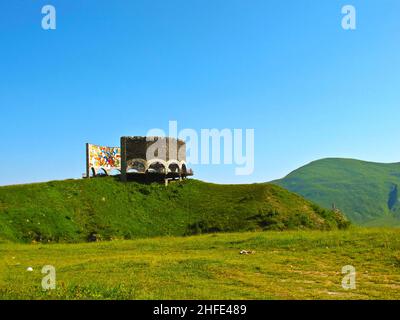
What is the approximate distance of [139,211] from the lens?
59.4 meters

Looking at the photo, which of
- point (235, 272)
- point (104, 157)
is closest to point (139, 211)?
point (104, 157)

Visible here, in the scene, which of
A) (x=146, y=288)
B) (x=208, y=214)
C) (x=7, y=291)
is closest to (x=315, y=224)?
(x=208, y=214)

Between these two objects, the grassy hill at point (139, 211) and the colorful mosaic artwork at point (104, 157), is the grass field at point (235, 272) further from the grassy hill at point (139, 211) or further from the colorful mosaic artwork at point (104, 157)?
the colorful mosaic artwork at point (104, 157)

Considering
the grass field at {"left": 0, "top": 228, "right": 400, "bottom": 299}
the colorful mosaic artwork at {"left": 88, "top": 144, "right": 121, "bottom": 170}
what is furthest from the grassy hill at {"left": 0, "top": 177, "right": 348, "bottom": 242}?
the grass field at {"left": 0, "top": 228, "right": 400, "bottom": 299}

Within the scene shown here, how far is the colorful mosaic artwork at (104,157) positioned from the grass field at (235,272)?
3617cm

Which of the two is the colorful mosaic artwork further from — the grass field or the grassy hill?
the grass field

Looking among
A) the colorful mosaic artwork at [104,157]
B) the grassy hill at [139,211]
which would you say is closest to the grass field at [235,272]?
the grassy hill at [139,211]

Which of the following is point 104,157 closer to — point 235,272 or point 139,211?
point 139,211

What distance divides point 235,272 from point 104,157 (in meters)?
55.6

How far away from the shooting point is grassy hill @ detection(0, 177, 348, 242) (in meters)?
49.2

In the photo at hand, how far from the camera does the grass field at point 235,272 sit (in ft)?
47.4

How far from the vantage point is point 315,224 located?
5522 cm
